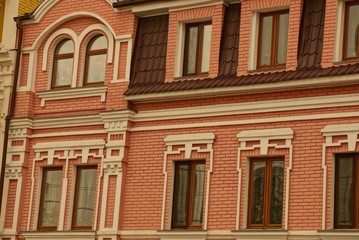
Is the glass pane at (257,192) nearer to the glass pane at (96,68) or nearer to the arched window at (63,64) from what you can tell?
the glass pane at (96,68)

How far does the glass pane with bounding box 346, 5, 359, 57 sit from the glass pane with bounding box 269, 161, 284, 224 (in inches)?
112

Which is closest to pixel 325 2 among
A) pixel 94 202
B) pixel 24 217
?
pixel 94 202

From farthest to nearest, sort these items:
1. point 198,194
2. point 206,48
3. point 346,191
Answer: point 206,48, point 198,194, point 346,191

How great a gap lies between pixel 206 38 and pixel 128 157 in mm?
3400

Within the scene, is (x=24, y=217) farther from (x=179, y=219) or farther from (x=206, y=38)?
(x=206, y=38)

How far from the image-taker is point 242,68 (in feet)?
78.3

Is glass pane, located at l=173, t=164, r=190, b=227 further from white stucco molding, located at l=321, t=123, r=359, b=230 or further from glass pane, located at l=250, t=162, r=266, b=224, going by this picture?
white stucco molding, located at l=321, t=123, r=359, b=230

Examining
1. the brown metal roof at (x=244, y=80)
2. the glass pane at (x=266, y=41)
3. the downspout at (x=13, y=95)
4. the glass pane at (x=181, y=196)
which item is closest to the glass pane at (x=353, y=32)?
the brown metal roof at (x=244, y=80)

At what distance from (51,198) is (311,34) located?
7.90 m

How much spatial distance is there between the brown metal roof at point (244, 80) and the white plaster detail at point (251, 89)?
69 mm

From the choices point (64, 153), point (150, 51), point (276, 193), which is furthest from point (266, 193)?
point (64, 153)

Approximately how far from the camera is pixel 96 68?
1041 inches

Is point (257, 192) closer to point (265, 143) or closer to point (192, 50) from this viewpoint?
point (265, 143)

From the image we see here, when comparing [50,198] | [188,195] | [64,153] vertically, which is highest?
[64,153]
